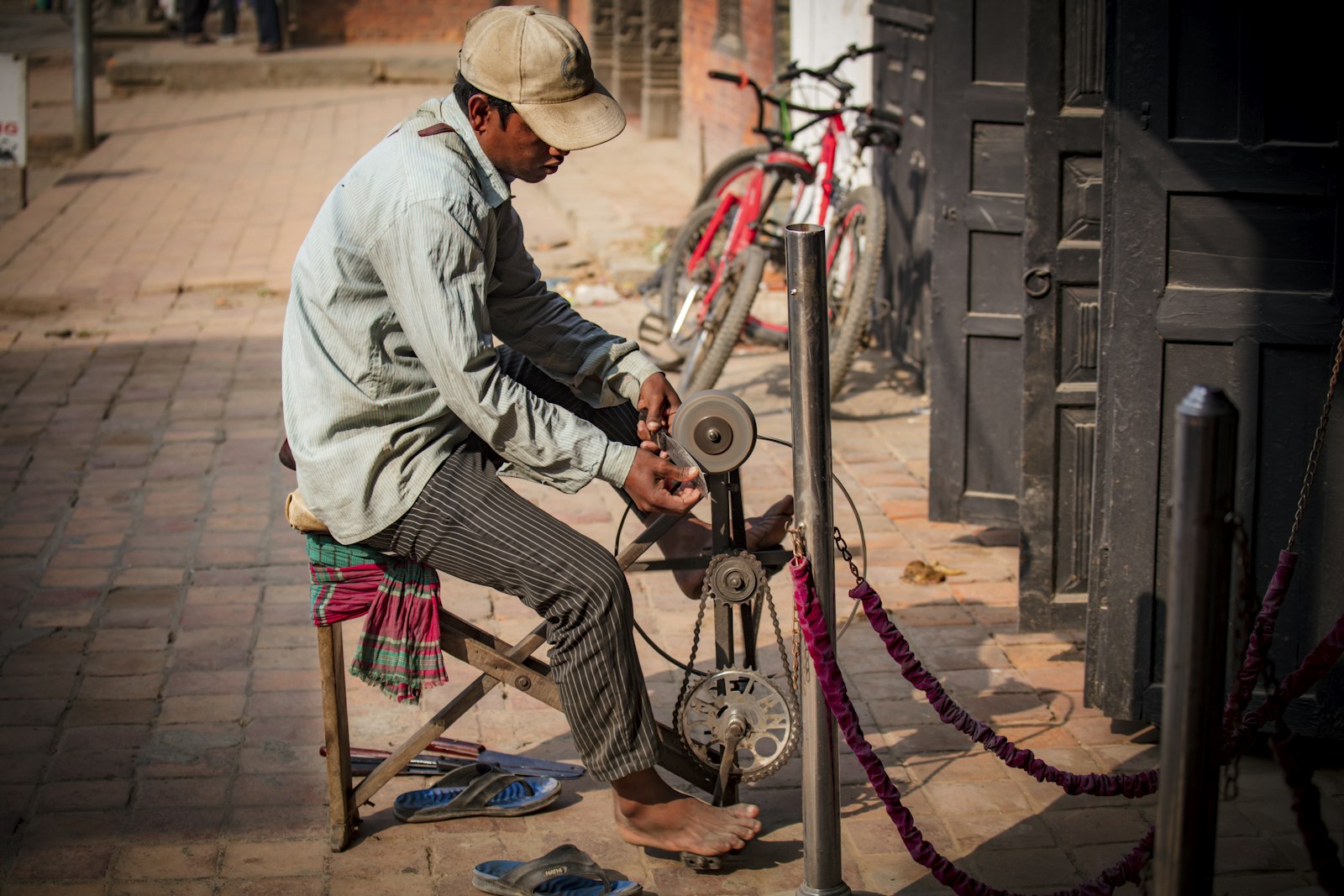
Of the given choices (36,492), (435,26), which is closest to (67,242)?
(36,492)

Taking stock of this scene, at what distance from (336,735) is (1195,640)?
6.78 ft

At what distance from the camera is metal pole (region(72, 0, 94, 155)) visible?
544 inches

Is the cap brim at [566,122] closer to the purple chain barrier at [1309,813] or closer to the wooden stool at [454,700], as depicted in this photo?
the wooden stool at [454,700]

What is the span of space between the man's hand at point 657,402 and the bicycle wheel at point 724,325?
3.46 m

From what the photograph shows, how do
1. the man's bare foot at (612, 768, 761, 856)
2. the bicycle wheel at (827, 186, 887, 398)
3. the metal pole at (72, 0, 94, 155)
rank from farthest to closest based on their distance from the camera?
the metal pole at (72, 0, 94, 155), the bicycle wheel at (827, 186, 887, 398), the man's bare foot at (612, 768, 761, 856)

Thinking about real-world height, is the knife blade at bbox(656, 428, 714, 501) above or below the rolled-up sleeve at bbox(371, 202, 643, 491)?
below

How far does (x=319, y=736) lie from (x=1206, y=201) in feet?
9.10

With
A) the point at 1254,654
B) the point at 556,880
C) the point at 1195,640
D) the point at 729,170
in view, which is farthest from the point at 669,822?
the point at 729,170

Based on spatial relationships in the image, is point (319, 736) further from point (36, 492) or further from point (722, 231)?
point (722, 231)

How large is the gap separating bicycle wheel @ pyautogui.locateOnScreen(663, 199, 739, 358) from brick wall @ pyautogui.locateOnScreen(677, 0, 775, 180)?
127 inches

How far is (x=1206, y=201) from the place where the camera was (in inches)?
137

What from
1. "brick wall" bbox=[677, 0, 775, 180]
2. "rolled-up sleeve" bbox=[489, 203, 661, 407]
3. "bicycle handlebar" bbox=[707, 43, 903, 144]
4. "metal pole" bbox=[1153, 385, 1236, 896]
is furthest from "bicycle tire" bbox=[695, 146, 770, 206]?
"metal pole" bbox=[1153, 385, 1236, 896]

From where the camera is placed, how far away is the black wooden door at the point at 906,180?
6.90 m

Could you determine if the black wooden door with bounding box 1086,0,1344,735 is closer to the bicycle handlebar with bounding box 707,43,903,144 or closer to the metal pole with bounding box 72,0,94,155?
the bicycle handlebar with bounding box 707,43,903,144
